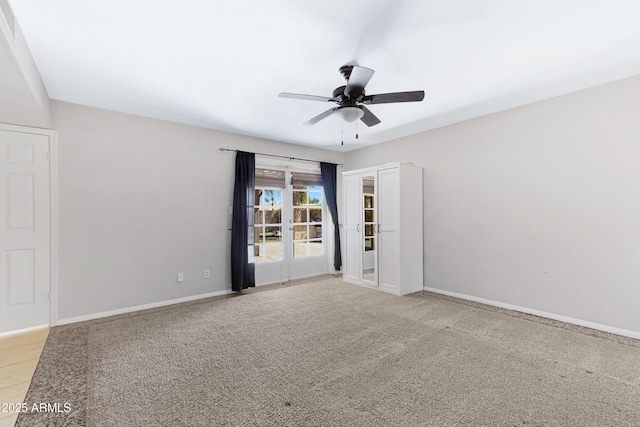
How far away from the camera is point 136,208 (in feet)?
11.9

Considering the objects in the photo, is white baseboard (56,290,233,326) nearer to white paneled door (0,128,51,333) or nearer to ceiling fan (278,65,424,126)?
white paneled door (0,128,51,333)

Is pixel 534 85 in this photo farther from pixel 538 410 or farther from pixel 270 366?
pixel 270 366

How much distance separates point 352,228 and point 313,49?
10.5 feet

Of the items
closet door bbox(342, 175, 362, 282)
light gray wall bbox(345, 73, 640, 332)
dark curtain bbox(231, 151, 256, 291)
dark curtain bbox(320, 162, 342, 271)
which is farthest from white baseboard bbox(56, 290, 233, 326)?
light gray wall bbox(345, 73, 640, 332)

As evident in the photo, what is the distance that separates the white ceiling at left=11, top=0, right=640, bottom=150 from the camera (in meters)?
1.84

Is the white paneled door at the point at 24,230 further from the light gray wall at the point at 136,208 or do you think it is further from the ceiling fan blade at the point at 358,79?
the ceiling fan blade at the point at 358,79

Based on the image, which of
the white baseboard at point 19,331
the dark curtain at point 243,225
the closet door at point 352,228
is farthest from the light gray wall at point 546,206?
the white baseboard at point 19,331

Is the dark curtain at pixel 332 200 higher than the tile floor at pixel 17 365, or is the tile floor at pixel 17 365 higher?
the dark curtain at pixel 332 200

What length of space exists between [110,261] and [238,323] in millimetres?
1770

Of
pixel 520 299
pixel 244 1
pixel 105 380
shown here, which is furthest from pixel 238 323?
pixel 520 299

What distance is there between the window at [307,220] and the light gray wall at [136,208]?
4.35ft

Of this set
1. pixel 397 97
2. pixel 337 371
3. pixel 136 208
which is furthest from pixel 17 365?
pixel 397 97

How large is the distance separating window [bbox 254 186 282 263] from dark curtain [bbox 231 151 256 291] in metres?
0.31

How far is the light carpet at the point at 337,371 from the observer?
68.1 inches
